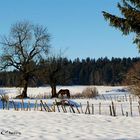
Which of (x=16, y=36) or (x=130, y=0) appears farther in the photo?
(x=16, y=36)

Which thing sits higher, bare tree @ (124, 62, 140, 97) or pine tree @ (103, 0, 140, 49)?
pine tree @ (103, 0, 140, 49)

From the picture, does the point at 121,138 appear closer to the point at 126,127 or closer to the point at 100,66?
the point at 126,127

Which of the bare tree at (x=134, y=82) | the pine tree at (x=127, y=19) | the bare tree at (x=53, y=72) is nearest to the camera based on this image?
the pine tree at (x=127, y=19)

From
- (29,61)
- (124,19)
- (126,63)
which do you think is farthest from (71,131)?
(126,63)

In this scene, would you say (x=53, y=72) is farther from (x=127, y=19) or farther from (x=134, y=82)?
(x=127, y=19)

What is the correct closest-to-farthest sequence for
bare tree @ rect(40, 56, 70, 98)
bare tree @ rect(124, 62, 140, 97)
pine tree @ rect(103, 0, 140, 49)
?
pine tree @ rect(103, 0, 140, 49)
bare tree @ rect(124, 62, 140, 97)
bare tree @ rect(40, 56, 70, 98)

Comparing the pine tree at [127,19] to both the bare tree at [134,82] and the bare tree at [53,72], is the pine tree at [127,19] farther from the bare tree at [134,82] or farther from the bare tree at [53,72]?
the bare tree at [53,72]

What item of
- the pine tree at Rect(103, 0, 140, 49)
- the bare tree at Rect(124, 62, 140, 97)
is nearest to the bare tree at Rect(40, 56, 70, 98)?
the bare tree at Rect(124, 62, 140, 97)

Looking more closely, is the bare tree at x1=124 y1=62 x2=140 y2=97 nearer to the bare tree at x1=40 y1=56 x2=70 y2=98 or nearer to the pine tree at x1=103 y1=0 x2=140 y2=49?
the pine tree at x1=103 y1=0 x2=140 y2=49

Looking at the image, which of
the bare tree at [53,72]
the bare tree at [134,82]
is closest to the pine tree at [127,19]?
the bare tree at [134,82]

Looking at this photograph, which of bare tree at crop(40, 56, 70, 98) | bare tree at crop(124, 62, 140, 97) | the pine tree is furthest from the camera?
bare tree at crop(40, 56, 70, 98)

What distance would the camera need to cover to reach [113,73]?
176m

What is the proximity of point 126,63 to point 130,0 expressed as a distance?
165 m

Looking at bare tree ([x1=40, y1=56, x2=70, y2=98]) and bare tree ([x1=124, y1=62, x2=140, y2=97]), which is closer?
bare tree ([x1=124, y1=62, x2=140, y2=97])
